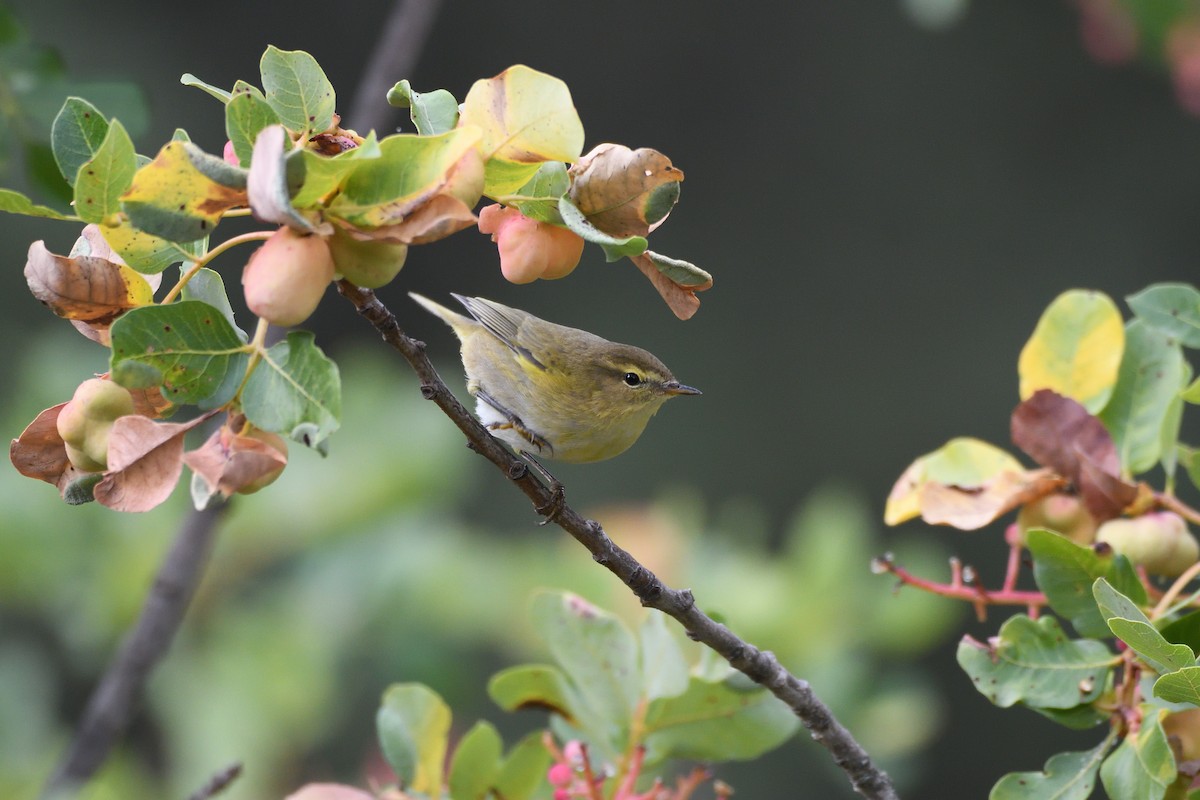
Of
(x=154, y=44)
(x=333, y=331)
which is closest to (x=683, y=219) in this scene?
(x=333, y=331)

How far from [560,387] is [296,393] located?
1.88 m

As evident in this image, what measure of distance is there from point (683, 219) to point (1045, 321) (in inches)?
454

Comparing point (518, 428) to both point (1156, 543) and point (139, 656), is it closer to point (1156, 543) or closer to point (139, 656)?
point (139, 656)

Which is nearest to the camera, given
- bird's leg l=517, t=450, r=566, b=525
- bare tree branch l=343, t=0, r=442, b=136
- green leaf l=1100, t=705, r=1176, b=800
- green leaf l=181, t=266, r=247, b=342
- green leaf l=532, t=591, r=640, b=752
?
green leaf l=181, t=266, r=247, b=342

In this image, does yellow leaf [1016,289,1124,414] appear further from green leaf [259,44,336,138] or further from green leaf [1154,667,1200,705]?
green leaf [259,44,336,138]

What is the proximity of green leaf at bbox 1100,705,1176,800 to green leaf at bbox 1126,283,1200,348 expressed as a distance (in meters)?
0.54

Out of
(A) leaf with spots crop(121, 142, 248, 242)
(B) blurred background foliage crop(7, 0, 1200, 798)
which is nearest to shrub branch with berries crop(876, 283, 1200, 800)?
(A) leaf with spots crop(121, 142, 248, 242)

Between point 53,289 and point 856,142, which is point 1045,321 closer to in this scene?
point 53,289

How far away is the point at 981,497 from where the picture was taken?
6.14 ft

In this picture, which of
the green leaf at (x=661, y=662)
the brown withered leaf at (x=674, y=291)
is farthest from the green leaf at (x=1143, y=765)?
the brown withered leaf at (x=674, y=291)

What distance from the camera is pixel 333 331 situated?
11133 millimetres

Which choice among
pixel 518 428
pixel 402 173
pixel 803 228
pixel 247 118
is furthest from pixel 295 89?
pixel 803 228

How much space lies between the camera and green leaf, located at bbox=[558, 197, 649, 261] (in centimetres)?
125

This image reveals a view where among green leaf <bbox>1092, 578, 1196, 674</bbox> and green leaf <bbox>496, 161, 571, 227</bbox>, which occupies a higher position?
green leaf <bbox>496, 161, 571, 227</bbox>
